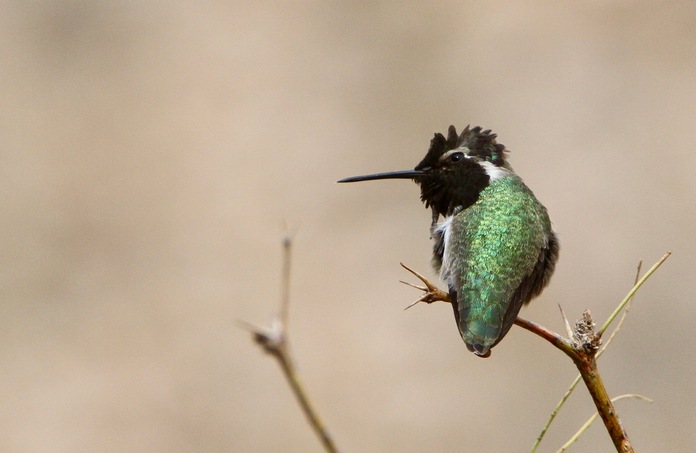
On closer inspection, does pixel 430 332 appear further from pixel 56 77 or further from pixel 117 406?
pixel 56 77

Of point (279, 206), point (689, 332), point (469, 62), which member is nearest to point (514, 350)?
point (689, 332)

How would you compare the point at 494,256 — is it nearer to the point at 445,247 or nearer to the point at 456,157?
the point at 445,247

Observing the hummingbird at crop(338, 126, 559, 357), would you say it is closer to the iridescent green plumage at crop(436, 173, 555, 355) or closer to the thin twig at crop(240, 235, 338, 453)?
the iridescent green plumage at crop(436, 173, 555, 355)

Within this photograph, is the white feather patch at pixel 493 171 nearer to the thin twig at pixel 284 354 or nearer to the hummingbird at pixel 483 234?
the hummingbird at pixel 483 234

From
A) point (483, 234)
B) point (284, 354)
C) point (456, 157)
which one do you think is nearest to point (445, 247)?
point (483, 234)

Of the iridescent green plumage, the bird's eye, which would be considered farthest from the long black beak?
the iridescent green plumage

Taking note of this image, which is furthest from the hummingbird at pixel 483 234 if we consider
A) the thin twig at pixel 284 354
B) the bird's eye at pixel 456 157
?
the thin twig at pixel 284 354

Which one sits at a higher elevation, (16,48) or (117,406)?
(16,48)
